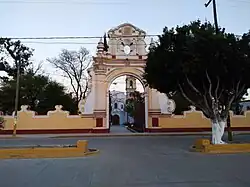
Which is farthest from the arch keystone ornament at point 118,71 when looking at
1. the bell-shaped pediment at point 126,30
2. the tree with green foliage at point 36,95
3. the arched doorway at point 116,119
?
the arched doorway at point 116,119

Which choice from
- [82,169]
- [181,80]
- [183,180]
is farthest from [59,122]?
[183,180]

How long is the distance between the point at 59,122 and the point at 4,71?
2263 cm

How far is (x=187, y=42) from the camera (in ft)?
52.6

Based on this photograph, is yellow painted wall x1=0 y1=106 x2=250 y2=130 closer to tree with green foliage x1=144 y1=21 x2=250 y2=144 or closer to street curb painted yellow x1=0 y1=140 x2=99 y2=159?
tree with green foliage x1=144 y1=21 x2=250 y2=144

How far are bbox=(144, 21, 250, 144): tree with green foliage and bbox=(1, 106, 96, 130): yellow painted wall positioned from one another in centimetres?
1612

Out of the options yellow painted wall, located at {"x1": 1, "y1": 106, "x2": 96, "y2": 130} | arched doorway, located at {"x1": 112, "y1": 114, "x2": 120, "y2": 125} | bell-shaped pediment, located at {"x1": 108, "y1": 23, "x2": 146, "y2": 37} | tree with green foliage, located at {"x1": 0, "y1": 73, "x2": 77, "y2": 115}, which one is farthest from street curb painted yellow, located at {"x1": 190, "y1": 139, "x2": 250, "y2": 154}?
arched doorway, located at {"x1": 112, "y1": 114, "x2": 120, "y2": 125}

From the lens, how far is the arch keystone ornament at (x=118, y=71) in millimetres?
34281

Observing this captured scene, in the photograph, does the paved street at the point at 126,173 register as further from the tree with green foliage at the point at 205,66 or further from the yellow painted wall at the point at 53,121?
the yellow painted wall at the point at 53,121

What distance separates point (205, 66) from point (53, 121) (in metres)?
21.4

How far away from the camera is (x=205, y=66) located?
1612cm

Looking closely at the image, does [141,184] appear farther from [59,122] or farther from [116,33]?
[116,33]

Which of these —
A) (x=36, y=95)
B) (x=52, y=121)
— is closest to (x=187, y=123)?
(x=52, y=121)

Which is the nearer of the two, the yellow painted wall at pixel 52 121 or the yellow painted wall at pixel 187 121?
the yellow painted wall at pixel 52 121

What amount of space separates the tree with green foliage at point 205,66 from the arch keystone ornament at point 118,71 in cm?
1563
